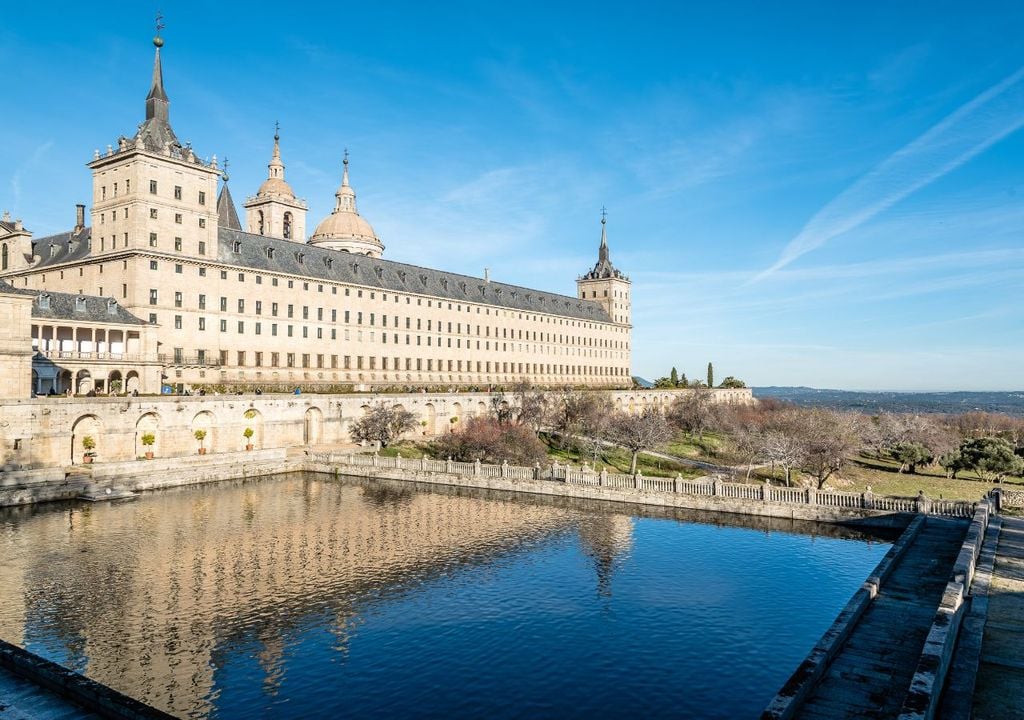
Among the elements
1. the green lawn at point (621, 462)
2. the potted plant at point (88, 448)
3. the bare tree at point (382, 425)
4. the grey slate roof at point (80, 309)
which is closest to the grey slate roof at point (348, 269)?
the grey slate roof at point (80, 309)

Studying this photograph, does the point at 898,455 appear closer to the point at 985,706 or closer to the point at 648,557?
the point at 648,557

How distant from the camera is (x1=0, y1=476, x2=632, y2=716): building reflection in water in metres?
21.0

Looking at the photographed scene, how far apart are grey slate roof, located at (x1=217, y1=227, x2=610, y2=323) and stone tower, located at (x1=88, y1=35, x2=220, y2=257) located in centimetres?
418

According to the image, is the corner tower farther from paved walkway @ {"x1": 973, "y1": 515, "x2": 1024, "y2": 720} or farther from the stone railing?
paved walkway @ {"x1": 973, "y1": 515, "x2": 1024, "y2": 720}

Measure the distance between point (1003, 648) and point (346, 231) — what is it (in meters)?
101

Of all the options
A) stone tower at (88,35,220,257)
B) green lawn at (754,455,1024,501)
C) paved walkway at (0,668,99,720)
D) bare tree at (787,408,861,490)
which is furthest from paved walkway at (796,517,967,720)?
stone tower at (88,35,220,257)

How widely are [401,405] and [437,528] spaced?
32.6 m

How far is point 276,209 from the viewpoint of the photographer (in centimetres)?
10325

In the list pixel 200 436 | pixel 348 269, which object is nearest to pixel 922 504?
pixel 200 436

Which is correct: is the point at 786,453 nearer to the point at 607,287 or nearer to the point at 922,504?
the point at 922,504

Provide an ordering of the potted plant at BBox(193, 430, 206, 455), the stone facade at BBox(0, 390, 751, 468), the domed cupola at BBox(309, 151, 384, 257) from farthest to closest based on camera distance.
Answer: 1. the domed cupola at BBox(309, 151, 384, 257)
2. the potted plant at BBox(193, 430, 206, 455)
3. the stone facade at BBox(0, 390, 751, 468)

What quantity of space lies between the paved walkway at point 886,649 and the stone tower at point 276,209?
92573 mm

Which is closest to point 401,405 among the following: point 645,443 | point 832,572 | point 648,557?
Result: point 645,443

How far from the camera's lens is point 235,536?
34.9m
